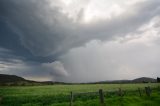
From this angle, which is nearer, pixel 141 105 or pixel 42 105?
pixel 141 105

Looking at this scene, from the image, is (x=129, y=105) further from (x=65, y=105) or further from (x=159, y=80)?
(x=159, y=80)

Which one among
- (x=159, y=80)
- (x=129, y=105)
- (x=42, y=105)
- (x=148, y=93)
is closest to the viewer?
(x=129, y=105)

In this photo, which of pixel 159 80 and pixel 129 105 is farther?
pixel 159 80

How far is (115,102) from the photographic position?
95.7 ft

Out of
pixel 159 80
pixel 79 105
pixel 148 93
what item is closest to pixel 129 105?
pixel 79 105

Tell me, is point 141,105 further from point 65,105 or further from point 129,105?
point 65,105

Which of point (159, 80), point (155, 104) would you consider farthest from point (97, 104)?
point (159, 80)

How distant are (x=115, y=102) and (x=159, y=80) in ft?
515

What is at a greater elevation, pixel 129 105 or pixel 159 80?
pixel 159 80

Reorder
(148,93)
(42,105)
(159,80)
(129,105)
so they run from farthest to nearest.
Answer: (159,80), (148,93), (42,105), (129,105)

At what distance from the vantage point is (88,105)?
27547 millimetres

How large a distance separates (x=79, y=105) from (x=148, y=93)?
13.9m

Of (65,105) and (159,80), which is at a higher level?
(159,80)

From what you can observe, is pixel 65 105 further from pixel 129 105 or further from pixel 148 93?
pixel 148 93
